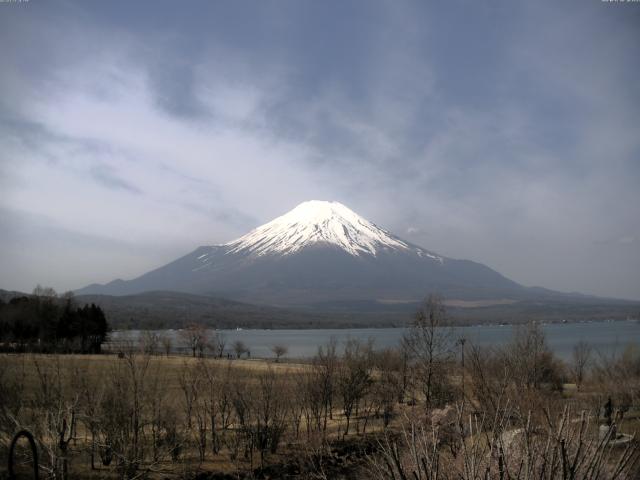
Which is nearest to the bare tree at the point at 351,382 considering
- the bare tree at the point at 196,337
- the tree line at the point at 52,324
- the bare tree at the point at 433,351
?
the bare tree at the point at 433,351

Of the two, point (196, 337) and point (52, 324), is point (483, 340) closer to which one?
point (196, 337)

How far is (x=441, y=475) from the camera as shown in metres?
5.75

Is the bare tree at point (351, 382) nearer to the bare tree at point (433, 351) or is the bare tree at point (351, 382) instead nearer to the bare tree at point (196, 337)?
the bare tree at point (433, 351)

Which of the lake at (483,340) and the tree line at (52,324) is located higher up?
the tree line at (52,324)

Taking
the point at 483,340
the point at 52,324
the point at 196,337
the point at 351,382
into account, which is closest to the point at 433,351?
the point at 351,382

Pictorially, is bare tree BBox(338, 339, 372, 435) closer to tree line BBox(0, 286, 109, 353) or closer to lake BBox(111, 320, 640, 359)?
lake BBox(111, 320, 640, 359)

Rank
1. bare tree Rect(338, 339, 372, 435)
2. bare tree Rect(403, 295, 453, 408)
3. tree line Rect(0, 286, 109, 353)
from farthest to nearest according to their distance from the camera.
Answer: tree line Rect(0, 286, 109, 353)
bare tree Rect(338, 339, 372, 435)
bare tree Rect(403, 295, 453, 408)

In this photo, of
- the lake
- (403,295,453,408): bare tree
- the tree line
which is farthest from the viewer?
the lake

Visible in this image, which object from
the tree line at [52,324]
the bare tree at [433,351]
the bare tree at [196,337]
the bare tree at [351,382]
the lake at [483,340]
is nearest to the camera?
the bare tree at [433,351]

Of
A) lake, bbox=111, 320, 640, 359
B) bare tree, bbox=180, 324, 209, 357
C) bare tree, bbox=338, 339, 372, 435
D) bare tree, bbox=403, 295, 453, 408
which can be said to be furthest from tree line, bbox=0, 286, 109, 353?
bare tree, bbox=403, 295, 453, 408

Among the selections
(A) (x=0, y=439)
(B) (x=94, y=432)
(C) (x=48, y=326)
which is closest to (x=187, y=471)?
(B) (x=94, y=432)

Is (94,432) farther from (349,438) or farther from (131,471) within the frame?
(349,438)

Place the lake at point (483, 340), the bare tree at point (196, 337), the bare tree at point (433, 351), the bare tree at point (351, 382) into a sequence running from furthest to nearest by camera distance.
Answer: the bare tree at point (196, 337) < the lake at point (483, 340) < the bare tree at point (351, 382) < the bare tree at point (433, 351)

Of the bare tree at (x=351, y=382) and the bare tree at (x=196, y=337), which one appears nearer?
the bare tree at (x=351, y=382)
